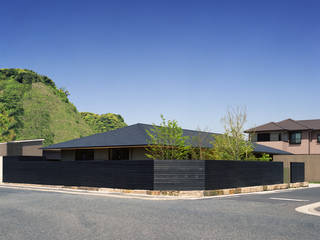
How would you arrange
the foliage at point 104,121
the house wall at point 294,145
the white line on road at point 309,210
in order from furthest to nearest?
1. the foliage at point 104,121
2. the house wall at point 294,145
3. the white line on road at point 309,210

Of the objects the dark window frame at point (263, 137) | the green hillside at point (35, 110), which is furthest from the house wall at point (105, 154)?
the green hillside at point (35, 110)

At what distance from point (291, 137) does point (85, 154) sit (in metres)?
29.7

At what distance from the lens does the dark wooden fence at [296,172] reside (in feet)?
95.1

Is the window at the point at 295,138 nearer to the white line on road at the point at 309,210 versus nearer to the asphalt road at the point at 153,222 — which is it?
the white line on road at the point at 309,210

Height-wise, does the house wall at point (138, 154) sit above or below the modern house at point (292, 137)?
below

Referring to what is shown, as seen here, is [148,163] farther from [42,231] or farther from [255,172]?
[42,231]

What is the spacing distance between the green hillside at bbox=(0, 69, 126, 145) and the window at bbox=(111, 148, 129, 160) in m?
59.8

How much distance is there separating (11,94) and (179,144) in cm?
8610

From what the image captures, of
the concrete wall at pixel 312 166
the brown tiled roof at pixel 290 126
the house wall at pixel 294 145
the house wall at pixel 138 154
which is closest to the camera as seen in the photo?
the house wall at pixel 138 154

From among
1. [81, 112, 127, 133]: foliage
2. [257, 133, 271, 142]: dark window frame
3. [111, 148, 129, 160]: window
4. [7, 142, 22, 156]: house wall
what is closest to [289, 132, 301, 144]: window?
[257, 133, 271, 142]: dark window frame

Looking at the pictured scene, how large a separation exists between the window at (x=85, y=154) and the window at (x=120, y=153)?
2.45m

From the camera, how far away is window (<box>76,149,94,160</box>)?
1251 inches

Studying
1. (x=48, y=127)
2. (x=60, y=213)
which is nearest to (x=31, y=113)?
(x=48, y=127)

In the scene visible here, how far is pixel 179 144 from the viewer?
23000 mm
